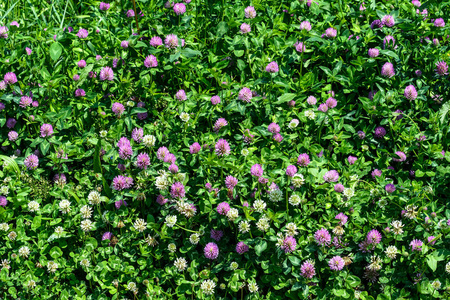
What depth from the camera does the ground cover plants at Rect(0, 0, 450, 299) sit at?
270 centimetres

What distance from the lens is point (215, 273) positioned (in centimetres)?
280

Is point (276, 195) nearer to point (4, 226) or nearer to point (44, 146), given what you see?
point (44, 146)

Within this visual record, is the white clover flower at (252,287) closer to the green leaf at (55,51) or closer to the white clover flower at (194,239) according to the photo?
the white clover flower at (194,239)

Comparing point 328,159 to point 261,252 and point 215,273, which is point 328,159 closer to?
point 261,252

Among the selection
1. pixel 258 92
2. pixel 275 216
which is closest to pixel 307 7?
pixel 258 92

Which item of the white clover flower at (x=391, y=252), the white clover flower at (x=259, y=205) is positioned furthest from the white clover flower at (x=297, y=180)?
the white clover flower at (x=391, y=252)

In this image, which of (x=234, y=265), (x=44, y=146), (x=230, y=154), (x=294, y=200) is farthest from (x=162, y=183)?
(x=44, y=146)

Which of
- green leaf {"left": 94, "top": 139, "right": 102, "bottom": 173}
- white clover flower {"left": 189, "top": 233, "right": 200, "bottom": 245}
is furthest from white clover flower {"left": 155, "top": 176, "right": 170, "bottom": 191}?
green leaf {"left": 94, "top": 139, "right": 102, "bottom": 173}

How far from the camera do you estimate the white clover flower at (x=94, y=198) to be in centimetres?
285

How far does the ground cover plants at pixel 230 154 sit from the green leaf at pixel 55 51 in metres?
0.02

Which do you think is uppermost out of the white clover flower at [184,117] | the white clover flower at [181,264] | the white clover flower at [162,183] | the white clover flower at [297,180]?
the white clover flower at [184,117]

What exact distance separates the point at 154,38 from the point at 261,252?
1.56m

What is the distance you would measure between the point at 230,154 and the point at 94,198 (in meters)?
0.82

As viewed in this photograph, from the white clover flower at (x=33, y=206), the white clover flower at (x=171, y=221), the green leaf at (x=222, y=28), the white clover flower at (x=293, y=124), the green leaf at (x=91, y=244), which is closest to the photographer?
the white clover flower at (x=171, y=221)
